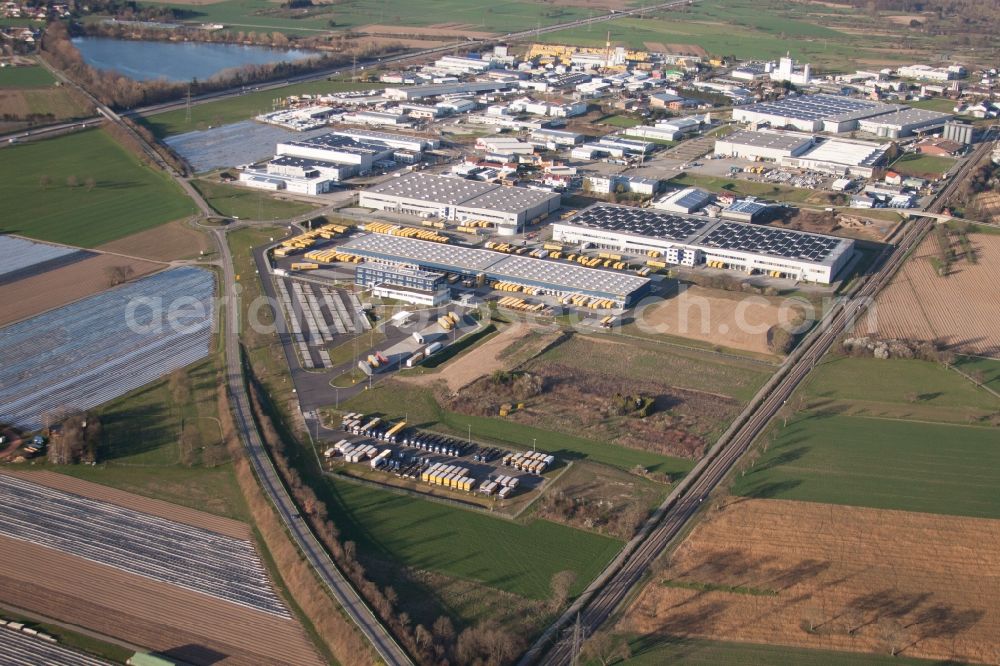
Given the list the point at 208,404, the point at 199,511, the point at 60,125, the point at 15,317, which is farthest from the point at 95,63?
the point at 199,511

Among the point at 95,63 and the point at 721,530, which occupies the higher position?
the point at 95,63

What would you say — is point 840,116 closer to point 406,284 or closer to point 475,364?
point 406,284

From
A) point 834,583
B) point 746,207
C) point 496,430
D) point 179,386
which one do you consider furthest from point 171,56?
point 834,583

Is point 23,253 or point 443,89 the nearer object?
point 23,253

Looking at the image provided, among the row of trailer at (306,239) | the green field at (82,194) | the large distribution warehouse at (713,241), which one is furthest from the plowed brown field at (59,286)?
the large distribution warehouse at (713,241)

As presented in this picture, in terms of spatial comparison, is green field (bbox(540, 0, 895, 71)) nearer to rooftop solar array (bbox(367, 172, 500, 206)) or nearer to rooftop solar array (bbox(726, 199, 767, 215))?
rooftop solar array (bbox(726, 199, 767, 215))

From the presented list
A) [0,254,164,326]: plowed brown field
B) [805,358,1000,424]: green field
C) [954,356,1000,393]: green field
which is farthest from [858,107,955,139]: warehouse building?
[0,254,164,326]: plowed brown field

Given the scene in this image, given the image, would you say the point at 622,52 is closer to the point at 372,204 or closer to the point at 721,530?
the point at 372,204
